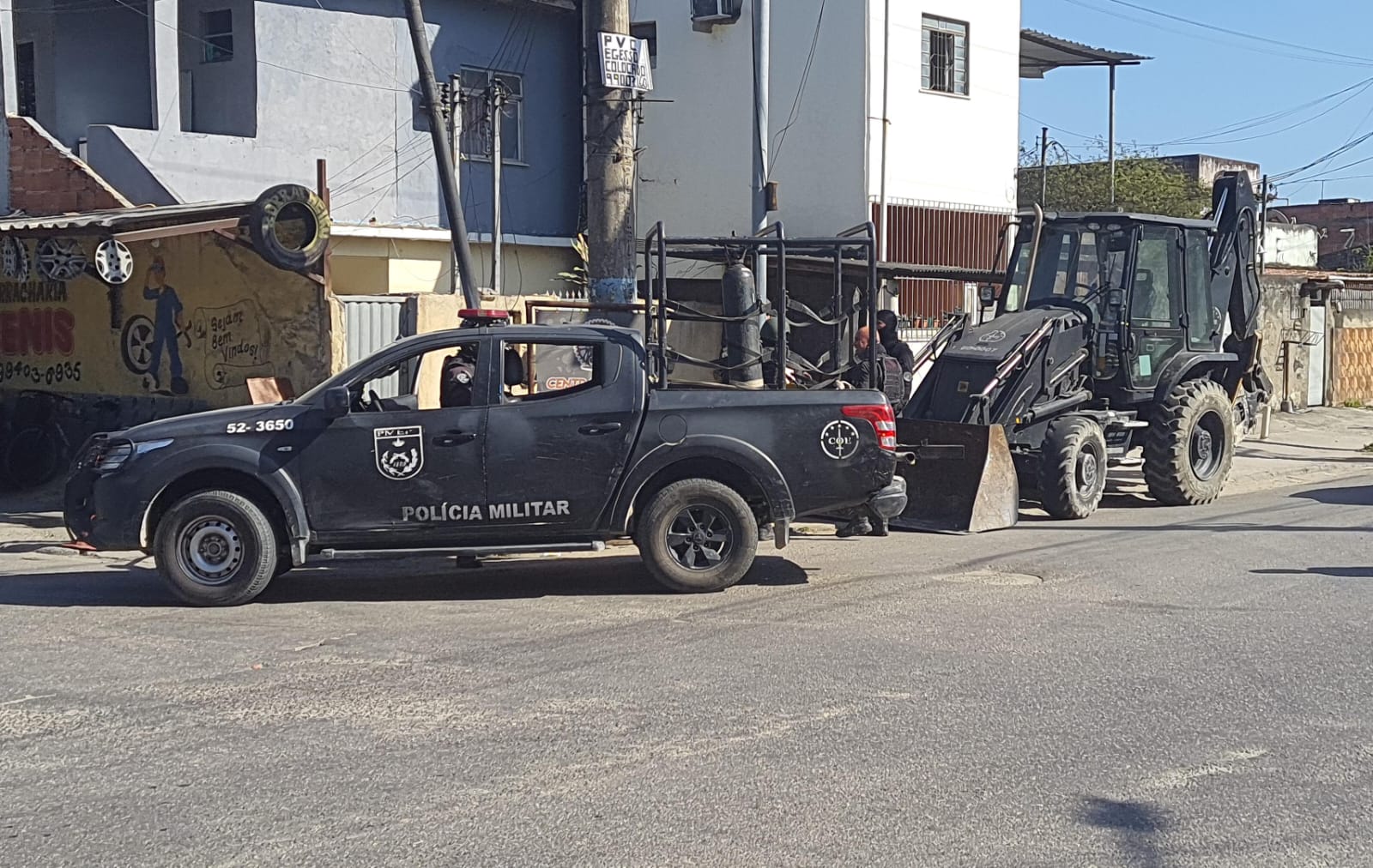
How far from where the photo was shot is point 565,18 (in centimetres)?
2478

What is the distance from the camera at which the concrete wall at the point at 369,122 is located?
2028cm

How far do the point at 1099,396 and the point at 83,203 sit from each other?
→ 1188 cm

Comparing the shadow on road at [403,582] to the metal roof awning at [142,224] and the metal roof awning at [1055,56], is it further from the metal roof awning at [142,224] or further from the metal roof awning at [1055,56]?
the metal roof awning at [1055,56]

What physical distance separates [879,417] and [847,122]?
14144mm

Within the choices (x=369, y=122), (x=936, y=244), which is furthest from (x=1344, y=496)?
(x=369, y=122)

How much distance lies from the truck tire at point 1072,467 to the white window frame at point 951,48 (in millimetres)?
11871

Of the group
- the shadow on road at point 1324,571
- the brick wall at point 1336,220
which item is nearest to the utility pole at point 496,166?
the shadow on road at point 1324,571

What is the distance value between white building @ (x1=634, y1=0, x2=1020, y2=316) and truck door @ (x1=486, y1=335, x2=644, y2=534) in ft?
45.5

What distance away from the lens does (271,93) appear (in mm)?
21281

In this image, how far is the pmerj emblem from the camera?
30.5 ft

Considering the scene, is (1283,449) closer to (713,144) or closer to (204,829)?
(713,144)

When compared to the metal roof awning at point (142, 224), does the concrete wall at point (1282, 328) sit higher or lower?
lower

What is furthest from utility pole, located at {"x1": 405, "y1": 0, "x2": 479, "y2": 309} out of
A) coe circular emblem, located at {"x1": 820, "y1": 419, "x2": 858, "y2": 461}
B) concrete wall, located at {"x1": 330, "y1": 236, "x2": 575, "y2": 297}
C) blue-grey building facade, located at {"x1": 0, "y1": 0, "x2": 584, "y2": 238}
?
concrete wall, located at {"x1": 330, "y1": 236, "x2": 575, "y2": 297}

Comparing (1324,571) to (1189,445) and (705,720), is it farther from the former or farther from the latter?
(705,720)
